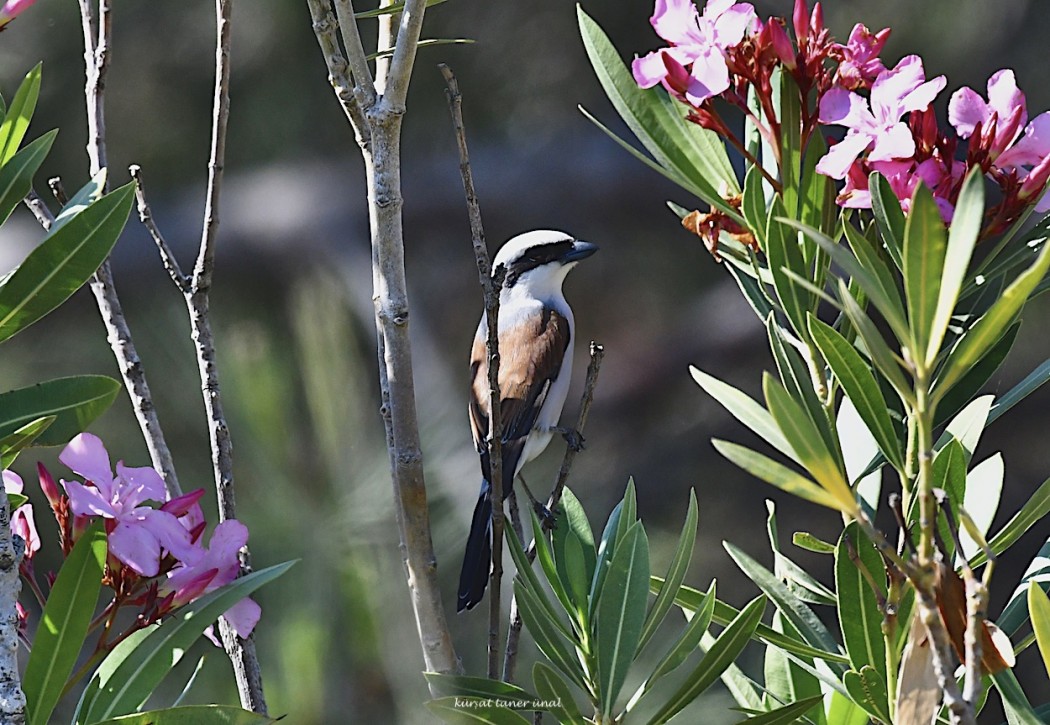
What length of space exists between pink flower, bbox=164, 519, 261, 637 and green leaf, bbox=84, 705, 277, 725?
4 cm

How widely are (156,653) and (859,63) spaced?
1.08 feet

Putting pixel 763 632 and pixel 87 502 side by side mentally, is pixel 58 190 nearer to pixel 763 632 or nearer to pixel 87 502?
pixel 87 502

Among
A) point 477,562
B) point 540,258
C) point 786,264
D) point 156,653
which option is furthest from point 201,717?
point 540,258

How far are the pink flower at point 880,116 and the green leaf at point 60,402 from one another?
264 mm

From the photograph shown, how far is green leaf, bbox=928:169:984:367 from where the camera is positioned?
1.02ft

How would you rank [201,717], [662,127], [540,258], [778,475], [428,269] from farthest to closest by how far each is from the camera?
[428,269], [540,258], [662,127], [201,717], [778,475]

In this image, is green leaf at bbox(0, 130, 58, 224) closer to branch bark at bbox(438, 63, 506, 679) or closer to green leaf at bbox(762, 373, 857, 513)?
branch bark at bbox(438, 63, 506, 679)

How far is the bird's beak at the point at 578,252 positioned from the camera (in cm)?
148

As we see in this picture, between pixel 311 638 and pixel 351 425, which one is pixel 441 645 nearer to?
pixel 311 638

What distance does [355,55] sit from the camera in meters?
0.52

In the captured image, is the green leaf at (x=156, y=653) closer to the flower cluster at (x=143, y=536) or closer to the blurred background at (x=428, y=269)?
the flower cluster at (x=143, y=536)

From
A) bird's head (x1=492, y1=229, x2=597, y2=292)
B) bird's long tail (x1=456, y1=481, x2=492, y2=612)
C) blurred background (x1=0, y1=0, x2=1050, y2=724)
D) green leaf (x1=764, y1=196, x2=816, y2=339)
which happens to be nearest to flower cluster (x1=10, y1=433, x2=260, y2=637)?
green leaf (x1=764, y1=196, x2=816, y2=339)

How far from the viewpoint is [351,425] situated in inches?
71.7

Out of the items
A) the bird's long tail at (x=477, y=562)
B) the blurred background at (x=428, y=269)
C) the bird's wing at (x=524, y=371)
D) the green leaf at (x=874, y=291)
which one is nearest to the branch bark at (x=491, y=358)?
the green leaf at (x=874, y=291)
